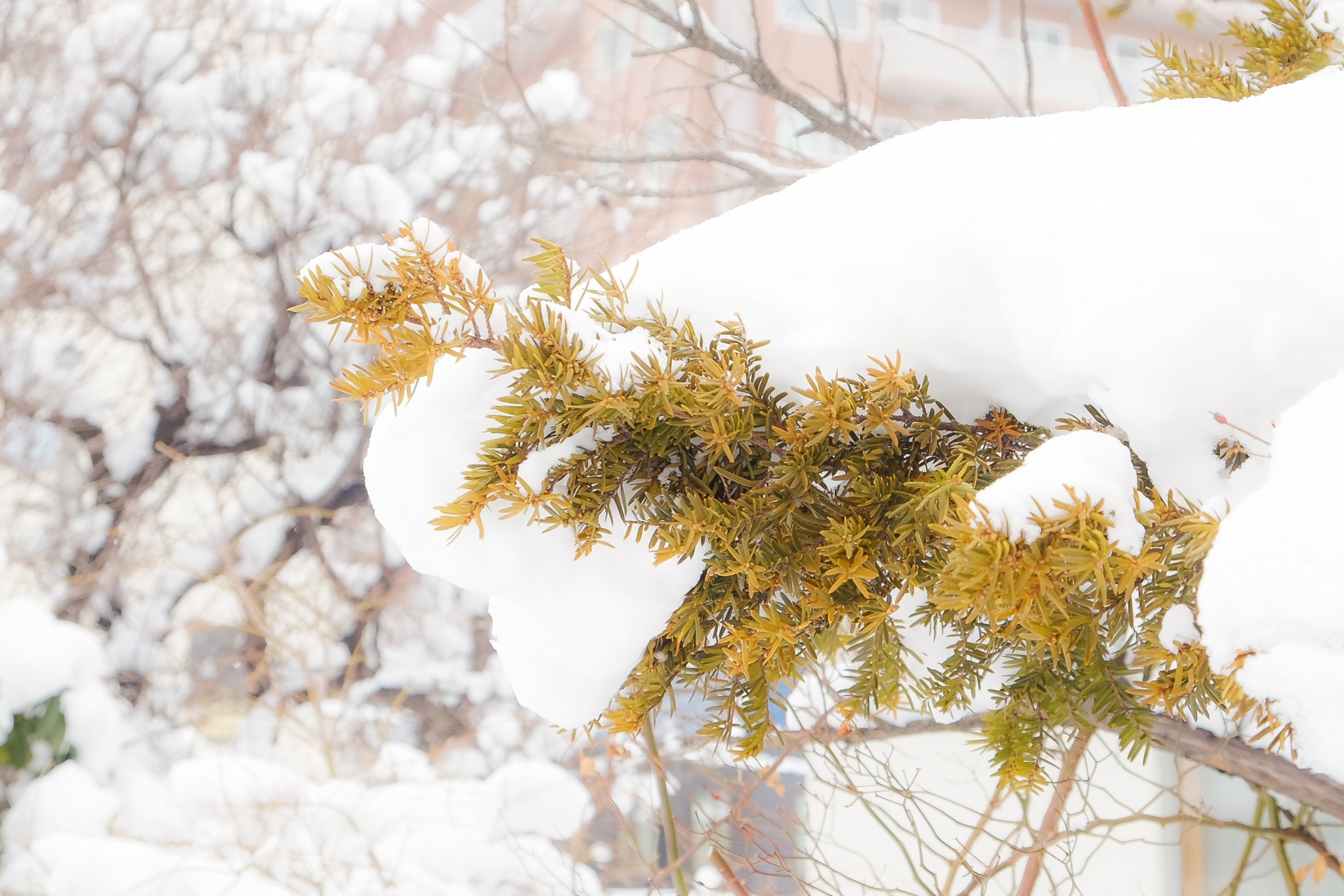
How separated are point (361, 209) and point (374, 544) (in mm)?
1228

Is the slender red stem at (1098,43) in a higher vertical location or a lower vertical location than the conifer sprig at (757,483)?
higher

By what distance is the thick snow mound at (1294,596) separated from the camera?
32cm

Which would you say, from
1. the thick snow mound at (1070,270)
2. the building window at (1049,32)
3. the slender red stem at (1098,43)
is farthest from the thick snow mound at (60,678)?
the building window at (1049,32)

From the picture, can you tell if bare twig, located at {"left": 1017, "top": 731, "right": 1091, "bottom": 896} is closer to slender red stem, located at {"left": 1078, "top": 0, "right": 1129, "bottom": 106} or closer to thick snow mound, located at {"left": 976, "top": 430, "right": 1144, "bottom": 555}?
thick snow mound, located at {"left": 976, "top": 430, "right": 1144, "bottom": 555}

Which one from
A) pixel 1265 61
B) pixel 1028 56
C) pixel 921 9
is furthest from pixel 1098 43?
pixel 921 9

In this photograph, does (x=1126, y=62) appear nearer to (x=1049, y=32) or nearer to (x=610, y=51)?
(x=1049, y=32)

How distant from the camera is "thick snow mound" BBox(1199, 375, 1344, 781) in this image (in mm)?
318

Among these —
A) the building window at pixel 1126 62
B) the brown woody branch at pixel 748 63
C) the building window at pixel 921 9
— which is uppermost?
the building window at pixel 921 9

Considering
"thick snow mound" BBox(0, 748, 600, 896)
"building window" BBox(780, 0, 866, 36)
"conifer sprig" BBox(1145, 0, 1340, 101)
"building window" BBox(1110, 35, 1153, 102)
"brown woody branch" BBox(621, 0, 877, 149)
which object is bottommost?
"thick snow mound" BBox(0, 748, 600, 896)

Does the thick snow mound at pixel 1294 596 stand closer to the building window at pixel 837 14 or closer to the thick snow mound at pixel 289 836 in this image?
the thick snow mound at pixel 289 836

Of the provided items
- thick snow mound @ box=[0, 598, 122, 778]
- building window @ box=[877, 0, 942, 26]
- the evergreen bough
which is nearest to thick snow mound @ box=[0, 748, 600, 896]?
thick snow mound @ box=[0, 598, 122, 778]

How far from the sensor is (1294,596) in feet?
1.05

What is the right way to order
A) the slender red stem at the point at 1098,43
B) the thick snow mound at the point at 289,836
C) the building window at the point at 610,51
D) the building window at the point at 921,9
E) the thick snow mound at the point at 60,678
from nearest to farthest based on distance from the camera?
the slender red stem at the point at 1098,43
the thick snow mound at the point at 289,836
the thick snow mound at the point at 60,678
the building window at the point at 610,51
the building window at the point at 921,9

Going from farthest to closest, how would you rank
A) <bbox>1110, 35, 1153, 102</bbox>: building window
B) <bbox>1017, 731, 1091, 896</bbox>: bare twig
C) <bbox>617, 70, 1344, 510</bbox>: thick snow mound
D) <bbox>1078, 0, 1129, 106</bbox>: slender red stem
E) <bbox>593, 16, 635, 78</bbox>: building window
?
1. <bbox>1110, 35, 1153, 102</bbox>: building window
2. <bbox>593, 16, 635, 78</bbox>: building window
3. <bbox>1078, 0, 1129, 106</bbox>: slender red stem
4. <bbox>1017, 731, 1091, 896</bbox>: bare twig
5. <bbox>617, 70, 1344, 510</bbox>: thick snow mound
